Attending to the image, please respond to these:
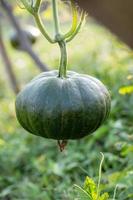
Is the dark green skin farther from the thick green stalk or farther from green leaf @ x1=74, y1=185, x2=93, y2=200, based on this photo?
green leaf @ x1=74, y1=185, x2=93, y2=200

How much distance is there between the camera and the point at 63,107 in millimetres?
1468

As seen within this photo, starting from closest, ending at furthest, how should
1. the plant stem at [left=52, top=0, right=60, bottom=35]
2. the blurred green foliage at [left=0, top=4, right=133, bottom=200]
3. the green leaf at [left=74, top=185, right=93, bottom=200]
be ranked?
1. the plant stem at [left=52, top=0, right=60, bottom=35]
2. the green leaf at [left=74, top=185, right=93, bottom=200]
3. the blurred green foliage at [left=0, top=4, right=133, bottom=200]

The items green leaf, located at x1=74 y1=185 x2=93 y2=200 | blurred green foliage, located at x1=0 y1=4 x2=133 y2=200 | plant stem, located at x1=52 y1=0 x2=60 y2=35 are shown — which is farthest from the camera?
blurred green foliage, located at x1=0 y1=4 x2=133 y2=200

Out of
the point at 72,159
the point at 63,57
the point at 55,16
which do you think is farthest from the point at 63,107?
the point at 72,159

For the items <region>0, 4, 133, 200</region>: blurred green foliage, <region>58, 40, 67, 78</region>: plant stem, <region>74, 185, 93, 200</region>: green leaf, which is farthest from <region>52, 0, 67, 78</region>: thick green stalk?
<region>0, 4, 133, 200</region>: blurred green foliage

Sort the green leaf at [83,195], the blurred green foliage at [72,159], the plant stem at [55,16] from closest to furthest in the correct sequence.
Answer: the plant stem at [55,16] → the green leaf at [83,195] → the blurred green foliage at [72,159]

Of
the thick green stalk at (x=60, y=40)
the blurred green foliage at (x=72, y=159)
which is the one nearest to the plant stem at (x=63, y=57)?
the thick green stalk at (x=60, y=40)

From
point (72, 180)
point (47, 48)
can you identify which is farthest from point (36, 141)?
point (47, 48)

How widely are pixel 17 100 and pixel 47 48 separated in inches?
322

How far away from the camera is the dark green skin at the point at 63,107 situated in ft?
4.82

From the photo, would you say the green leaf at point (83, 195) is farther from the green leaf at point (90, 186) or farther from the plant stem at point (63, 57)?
the plant stem at point (63, 57)

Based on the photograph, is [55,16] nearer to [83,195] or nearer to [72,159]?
[83,195]

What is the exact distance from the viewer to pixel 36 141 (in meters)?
4.07

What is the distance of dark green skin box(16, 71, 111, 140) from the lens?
4.82 feet
